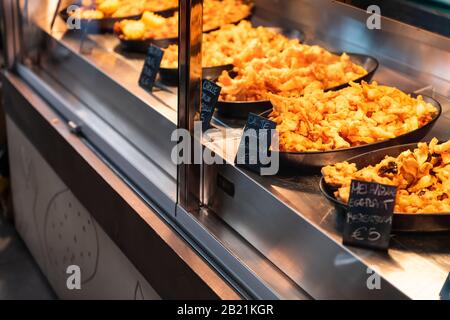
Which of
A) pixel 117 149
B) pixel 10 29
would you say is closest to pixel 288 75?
pixel 117 149

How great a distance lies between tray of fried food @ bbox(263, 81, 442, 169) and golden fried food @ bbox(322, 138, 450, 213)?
0.10 meters

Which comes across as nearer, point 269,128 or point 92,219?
point 269,128

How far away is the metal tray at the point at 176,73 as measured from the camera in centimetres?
255

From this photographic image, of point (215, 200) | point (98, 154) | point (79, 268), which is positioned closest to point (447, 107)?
point (215, 200)

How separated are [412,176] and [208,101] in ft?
2.30

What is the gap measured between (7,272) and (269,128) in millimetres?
2149

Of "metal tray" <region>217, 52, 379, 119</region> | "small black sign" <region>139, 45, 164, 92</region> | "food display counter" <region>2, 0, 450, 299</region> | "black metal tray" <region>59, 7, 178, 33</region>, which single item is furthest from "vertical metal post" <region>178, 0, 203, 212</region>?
"black metal tray" <region>59, 7, 178, 33</region>

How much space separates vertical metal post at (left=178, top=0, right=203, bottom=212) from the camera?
1981 millimetres

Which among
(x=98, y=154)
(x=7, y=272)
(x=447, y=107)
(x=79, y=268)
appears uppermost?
(x=447, y=107)

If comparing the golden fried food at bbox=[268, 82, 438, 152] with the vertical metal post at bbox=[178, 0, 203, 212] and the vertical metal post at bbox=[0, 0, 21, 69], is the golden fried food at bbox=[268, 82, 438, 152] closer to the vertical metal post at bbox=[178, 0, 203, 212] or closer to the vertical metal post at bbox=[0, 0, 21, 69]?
the vertical metal post at bbox=[178, 0, 203, 212]

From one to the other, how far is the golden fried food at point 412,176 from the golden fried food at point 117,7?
5.99 feet

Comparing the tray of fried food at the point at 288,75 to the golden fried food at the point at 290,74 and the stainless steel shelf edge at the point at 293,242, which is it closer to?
the golden fried food at the point at 290,74
